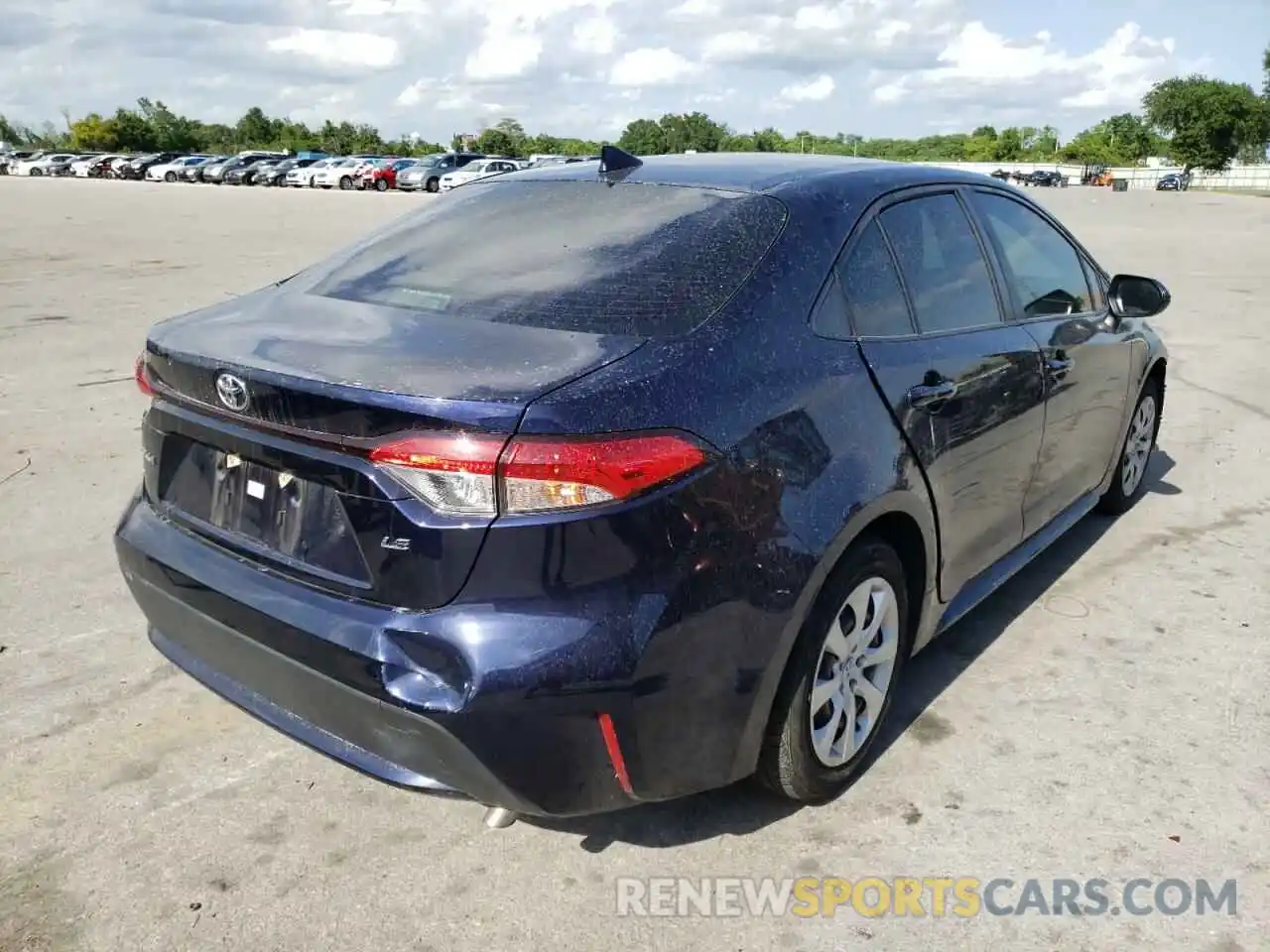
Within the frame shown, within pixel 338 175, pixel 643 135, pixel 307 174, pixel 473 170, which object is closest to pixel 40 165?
pixel 307 174

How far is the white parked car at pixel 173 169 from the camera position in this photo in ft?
183

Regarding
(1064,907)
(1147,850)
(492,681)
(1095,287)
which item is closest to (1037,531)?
(1095,287)

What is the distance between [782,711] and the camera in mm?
2535

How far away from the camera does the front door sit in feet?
12.2

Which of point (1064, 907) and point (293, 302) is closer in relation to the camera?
point (1064, 907)

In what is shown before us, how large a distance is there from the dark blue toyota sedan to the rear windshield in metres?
0.01

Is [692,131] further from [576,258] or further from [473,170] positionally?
[576,258]

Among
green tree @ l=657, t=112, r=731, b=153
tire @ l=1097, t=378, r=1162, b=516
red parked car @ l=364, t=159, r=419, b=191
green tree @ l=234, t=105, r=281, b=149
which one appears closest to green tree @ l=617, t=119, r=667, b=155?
green tree @ l=657, t=112, r=731, b=153

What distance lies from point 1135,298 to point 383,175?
45364mm

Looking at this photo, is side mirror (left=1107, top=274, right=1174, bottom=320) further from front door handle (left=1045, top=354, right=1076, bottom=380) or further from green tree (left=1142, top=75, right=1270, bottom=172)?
green tree (left=1142, top=75, right=1270, bottom=172)

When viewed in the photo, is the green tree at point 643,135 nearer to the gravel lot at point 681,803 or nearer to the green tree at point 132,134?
the green tree at point 132,134

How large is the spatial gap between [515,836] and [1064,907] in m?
1.37

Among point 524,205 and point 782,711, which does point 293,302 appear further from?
point 782,711

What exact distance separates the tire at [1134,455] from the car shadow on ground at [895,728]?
201 mm
